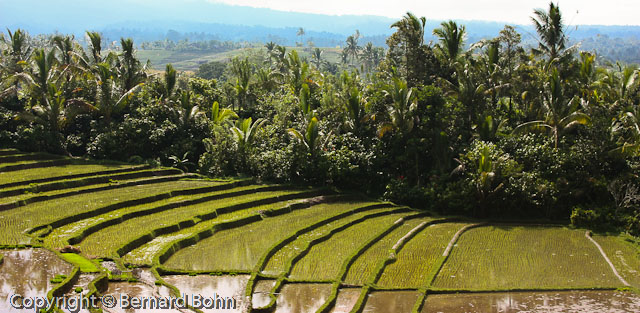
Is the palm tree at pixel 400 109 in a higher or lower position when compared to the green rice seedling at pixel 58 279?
higher

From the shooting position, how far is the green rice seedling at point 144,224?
14.6m

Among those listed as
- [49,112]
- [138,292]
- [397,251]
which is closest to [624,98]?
[397,251]

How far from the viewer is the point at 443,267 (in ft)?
49.7

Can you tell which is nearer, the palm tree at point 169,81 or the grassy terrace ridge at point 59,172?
the grassy terrace ridge at point 59,172

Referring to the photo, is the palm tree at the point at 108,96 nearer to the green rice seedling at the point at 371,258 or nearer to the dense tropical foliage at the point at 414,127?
the dense tropical foliage at the point at 414,127

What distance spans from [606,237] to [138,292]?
14.7 metres

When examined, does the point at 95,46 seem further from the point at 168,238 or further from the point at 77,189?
the point at 168,238

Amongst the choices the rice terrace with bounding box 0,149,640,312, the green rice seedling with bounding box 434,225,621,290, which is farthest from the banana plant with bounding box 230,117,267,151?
the green rice seedling with bounding box 434,225,621,290

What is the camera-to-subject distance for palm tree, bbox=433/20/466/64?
2617 centimetres

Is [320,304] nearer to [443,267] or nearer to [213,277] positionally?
[213,277]

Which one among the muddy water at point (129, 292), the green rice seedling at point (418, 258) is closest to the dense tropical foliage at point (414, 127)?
the green rice seedling at point (418, 258)

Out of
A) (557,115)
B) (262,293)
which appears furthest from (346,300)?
(557,115)

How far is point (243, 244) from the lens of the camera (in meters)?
16.0

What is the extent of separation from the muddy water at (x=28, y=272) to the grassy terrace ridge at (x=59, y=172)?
21.6ft
